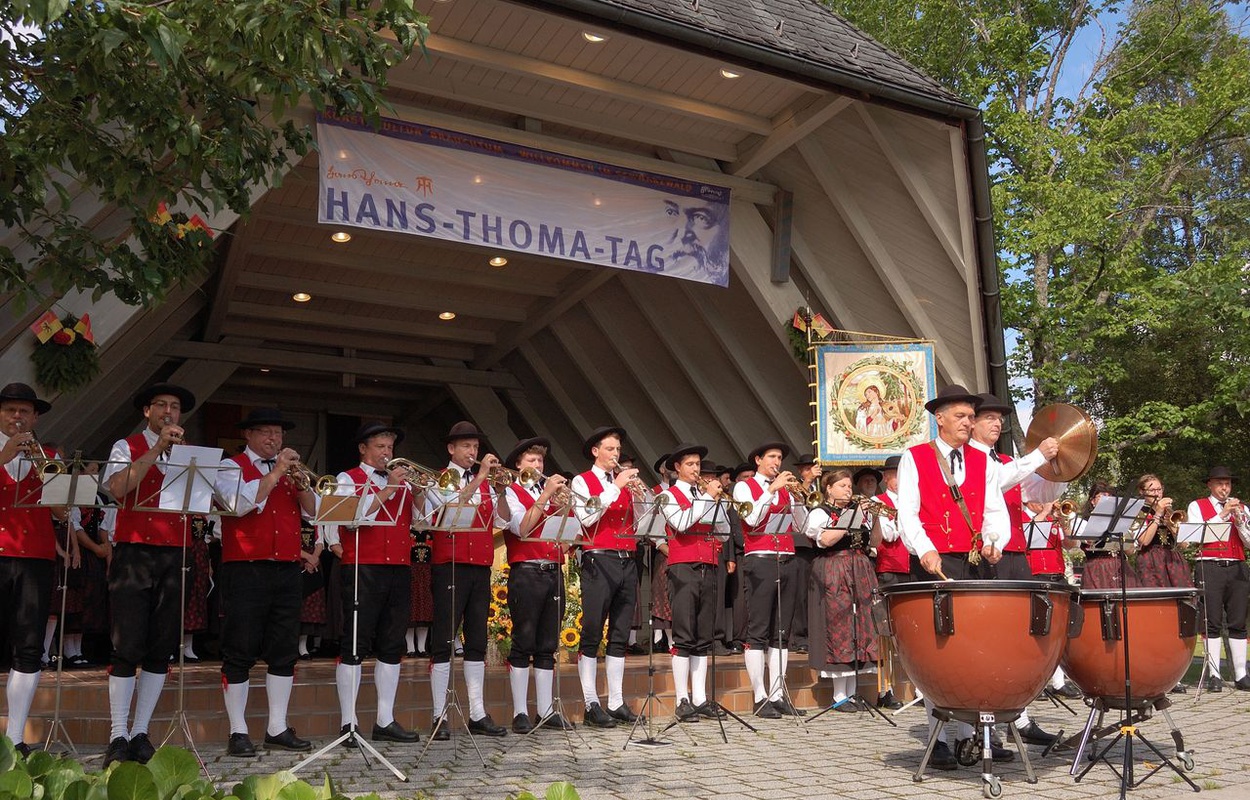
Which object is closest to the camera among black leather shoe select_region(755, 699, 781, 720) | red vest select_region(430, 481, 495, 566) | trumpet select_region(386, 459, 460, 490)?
trumpet select_region(386, 459, 460, 490)

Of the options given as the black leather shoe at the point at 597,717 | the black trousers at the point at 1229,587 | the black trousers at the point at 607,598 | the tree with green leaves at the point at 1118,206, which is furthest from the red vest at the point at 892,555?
the tree with green leaves at the point at 1118,206

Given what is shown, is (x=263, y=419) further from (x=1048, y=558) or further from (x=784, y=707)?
(x=1048, y=558)

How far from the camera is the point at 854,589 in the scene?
8398mm

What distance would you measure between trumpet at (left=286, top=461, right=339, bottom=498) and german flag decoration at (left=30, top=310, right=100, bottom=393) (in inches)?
101

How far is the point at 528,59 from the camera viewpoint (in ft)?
29.1

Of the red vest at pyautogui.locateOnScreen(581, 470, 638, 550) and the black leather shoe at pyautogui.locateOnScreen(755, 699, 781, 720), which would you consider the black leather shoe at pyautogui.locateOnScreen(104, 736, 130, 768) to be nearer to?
the red vest at pyautogui.locateOnScreen(581, 470, 638, 550)

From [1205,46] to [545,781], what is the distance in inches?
879

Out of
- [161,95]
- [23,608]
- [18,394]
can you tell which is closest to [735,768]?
[23,608]

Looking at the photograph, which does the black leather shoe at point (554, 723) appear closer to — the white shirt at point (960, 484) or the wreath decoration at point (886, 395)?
the white shirt at point (960, 484)

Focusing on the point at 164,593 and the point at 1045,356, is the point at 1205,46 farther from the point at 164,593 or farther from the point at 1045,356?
the point at 164,593

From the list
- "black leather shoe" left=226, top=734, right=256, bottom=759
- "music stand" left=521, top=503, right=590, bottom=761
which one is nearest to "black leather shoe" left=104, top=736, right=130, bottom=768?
"black leather shoe" left=226, top=734, right=256, bottom=759

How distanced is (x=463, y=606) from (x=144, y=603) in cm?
191

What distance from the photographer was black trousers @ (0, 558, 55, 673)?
5574 mm

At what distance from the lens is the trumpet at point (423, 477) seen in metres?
5.78
